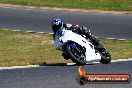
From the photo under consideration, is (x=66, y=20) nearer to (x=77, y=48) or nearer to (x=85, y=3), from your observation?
(x=85, y=3)

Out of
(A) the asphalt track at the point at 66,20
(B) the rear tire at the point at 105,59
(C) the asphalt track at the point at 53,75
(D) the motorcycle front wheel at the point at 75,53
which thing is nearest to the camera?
(C) the asphalt track at the point at 53,75

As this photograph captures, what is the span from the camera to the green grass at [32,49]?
13523 millimetres

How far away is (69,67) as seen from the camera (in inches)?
488

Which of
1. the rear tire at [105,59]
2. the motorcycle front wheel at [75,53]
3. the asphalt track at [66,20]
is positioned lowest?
the asphalt track at [66,20]

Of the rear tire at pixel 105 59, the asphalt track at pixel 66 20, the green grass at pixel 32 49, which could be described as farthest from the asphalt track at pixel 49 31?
the green grass at pixel 32 49

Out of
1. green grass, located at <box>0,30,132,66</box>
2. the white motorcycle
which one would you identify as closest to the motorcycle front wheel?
the white motorcycle

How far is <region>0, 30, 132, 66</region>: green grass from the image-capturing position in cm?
1352

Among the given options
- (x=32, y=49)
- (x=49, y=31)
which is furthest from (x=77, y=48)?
(x=49, y=31)

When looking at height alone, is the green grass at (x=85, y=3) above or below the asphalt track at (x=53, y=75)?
below

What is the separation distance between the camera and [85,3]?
111 ft

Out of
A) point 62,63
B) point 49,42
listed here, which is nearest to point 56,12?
point 49,42

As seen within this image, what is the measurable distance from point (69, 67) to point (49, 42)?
5.90 metres

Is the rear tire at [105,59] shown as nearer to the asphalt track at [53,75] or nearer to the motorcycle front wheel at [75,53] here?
the asphalt track at [53,75]

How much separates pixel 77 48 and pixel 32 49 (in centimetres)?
399
